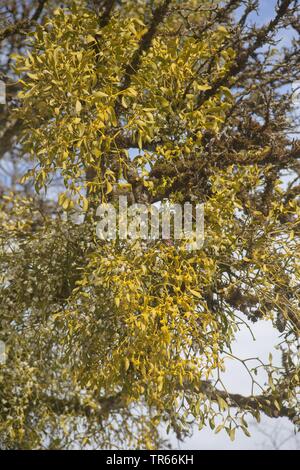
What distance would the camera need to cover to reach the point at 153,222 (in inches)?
75.3

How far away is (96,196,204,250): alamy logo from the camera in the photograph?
1.89 meters

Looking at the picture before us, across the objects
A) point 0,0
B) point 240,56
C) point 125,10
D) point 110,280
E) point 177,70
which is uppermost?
point 0,0

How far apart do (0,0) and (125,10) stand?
2.64 feet

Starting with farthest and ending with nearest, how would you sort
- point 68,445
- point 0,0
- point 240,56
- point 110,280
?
point 0,0 < point 68,445 < point 240,56 < point 110,280

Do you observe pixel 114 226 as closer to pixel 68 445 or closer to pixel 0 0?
pixel 68 445

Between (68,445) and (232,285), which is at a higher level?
(232,285)

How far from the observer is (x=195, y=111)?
1930 mm

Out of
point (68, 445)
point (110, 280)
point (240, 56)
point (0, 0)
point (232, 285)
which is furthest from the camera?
point (0, 0)

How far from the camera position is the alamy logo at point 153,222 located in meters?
1.89

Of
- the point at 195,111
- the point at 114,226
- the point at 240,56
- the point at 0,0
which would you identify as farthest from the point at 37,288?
the point at 0,0

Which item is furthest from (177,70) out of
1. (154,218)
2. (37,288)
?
(37,288)

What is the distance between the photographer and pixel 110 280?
1830mm

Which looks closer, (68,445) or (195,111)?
(195,111)

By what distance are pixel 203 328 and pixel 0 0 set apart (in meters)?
2.34
